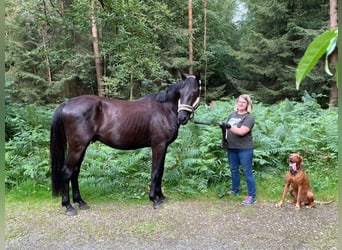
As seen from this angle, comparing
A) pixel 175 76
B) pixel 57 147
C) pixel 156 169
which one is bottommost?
pixel 156 169

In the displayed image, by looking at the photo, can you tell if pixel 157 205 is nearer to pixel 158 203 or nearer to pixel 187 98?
pixel 158 203

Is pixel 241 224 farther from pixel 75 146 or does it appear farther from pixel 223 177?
pixel 75 146

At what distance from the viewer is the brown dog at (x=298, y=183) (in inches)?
139

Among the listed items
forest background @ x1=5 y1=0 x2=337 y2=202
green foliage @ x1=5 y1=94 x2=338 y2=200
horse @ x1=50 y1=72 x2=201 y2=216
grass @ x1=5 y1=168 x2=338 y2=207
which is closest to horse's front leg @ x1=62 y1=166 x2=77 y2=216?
horse @ x1=50 y1=72 x2=201 y2=216

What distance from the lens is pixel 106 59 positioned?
41.2 ft

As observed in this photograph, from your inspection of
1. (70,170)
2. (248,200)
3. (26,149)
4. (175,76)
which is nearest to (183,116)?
(248,200)

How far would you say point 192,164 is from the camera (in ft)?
14.8

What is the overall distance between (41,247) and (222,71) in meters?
13.5

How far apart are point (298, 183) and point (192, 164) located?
1.45 m

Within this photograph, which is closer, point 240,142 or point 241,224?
point 241,224

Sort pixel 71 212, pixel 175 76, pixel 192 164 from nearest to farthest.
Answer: pixel 71 212
pixel 192 164
pixel 175 76

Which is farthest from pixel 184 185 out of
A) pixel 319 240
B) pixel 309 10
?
pixel 309 10

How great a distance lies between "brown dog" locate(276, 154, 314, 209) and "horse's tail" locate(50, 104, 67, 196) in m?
2.54

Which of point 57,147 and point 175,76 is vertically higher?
point 175,76
